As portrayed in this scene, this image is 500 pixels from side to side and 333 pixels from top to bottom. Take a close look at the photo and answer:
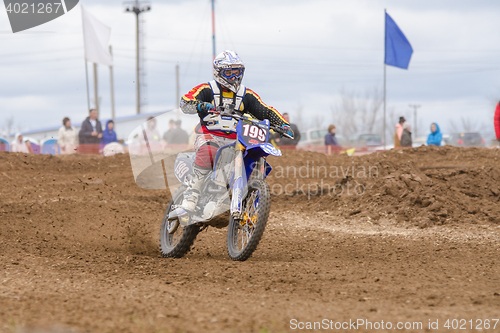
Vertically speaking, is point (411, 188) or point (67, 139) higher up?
point (67, 139)

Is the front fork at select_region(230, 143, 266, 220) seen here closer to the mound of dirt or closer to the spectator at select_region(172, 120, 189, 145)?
the mound of dirt

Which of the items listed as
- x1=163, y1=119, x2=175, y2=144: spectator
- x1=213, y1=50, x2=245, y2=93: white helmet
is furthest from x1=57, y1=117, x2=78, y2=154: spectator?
x1=213, y1=50, x2=245, y2=93: white helmet

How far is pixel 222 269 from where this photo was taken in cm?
505

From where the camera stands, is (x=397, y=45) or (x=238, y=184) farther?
(x=397, y=45)

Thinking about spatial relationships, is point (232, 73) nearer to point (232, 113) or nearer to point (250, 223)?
point (232, 113)

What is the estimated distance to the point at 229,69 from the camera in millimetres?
5688

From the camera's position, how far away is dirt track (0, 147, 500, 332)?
329 centimetres

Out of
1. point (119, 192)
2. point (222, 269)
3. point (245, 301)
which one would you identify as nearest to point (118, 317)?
point (245, 301)

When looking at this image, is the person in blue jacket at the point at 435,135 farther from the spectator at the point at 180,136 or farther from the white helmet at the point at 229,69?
the white helmet at the point at 229,69

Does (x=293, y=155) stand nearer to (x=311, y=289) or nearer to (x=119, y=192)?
(x=119, y=192)

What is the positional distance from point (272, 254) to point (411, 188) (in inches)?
176

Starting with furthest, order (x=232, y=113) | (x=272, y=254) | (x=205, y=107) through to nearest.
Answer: (x=272, y=254) < (x=232, y=113) < (x=205, y=107)

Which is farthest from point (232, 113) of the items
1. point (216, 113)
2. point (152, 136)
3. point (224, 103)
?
point (152, 136)

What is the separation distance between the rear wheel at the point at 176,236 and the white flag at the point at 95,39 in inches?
466
